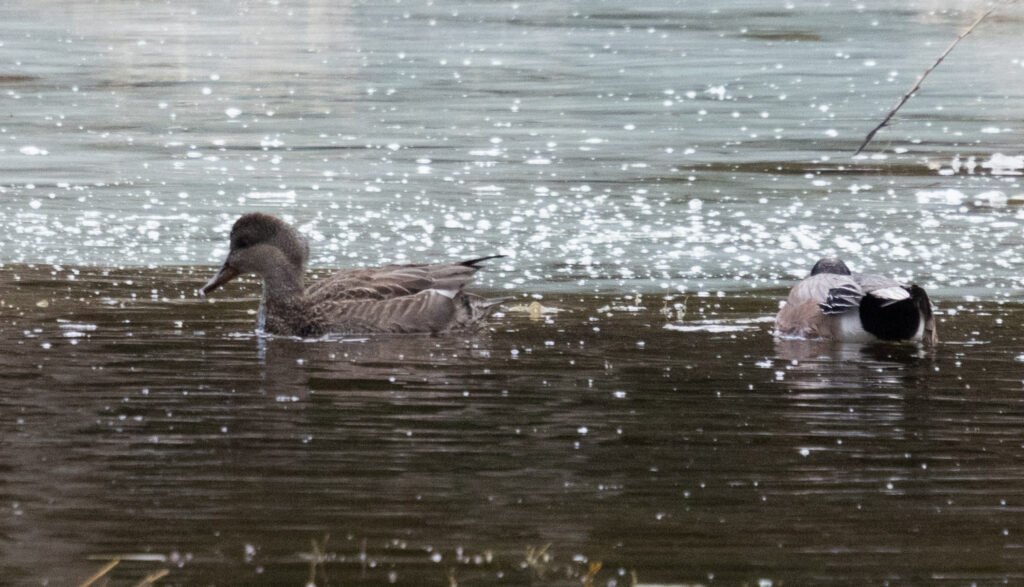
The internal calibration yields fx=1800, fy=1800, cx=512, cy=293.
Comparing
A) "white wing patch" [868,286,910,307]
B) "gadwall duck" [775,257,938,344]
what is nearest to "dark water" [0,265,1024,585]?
"gadwall duck" [775,257,938,344]

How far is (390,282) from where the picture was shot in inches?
425

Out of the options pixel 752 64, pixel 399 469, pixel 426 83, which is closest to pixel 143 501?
pixel 399 469

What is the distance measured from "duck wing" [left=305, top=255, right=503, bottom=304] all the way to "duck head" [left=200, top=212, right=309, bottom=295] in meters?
0.21

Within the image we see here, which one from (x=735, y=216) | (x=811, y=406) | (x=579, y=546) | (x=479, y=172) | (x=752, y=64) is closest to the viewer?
(x=579, y=546)

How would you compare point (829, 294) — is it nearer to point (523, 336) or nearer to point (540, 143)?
point (523, 336)

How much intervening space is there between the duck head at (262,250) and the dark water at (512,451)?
317 millimetres

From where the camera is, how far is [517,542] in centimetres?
592

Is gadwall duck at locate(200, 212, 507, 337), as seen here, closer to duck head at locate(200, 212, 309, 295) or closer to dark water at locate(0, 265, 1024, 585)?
duck head at locate(200, 212, 309, 295)

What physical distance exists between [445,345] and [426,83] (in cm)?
1376

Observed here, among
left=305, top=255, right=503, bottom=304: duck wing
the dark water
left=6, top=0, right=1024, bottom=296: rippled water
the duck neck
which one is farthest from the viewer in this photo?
left=6, top=0, right=1024, bottom=296: rippled water

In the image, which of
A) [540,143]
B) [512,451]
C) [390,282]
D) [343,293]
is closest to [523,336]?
[390,282]

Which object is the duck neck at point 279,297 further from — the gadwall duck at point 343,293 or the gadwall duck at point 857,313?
the gadwall duck at point 857,313

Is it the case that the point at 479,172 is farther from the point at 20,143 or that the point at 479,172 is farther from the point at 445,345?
the point at 445,345

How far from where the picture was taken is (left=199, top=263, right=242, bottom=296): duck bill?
11.0 meters
